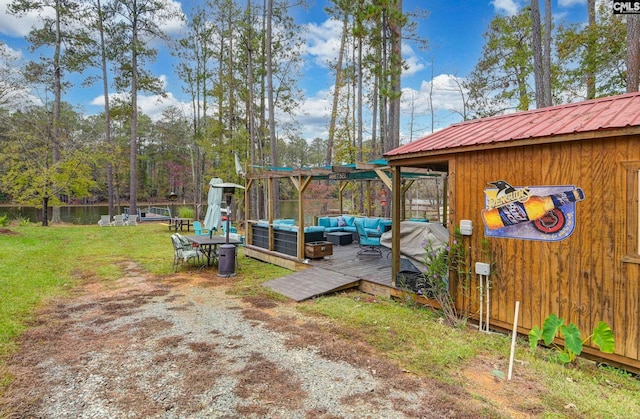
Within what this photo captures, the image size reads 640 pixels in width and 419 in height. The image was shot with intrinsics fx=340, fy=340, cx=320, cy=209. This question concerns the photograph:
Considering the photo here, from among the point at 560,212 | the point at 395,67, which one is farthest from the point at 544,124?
the point at 395,67

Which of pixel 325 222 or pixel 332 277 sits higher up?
pixel 325 222

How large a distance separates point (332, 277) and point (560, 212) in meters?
3.76

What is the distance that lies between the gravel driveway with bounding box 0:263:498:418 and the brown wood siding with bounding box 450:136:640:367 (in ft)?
5.25

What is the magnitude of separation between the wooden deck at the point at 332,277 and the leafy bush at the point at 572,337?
8.10ft

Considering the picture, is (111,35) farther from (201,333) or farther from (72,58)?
(201,333)

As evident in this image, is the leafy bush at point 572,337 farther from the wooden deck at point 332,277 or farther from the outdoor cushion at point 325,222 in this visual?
the outdoor cushion at point 325,222

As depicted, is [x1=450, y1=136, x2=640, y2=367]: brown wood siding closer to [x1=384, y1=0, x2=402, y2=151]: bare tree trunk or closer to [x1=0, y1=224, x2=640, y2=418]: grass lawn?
[x1=0, y1=224, x2=640, y2=418]: grass lawn

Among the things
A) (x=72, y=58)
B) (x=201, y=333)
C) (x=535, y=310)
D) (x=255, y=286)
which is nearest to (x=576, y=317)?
(x=535, y=310)

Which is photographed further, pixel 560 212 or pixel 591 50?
pixel 591 50

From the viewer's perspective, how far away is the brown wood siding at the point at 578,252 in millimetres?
3102

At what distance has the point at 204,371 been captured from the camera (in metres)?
3.15

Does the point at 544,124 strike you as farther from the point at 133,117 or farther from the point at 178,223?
the point at 133,117

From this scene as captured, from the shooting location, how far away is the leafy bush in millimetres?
3053

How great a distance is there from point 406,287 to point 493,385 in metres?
2.22
